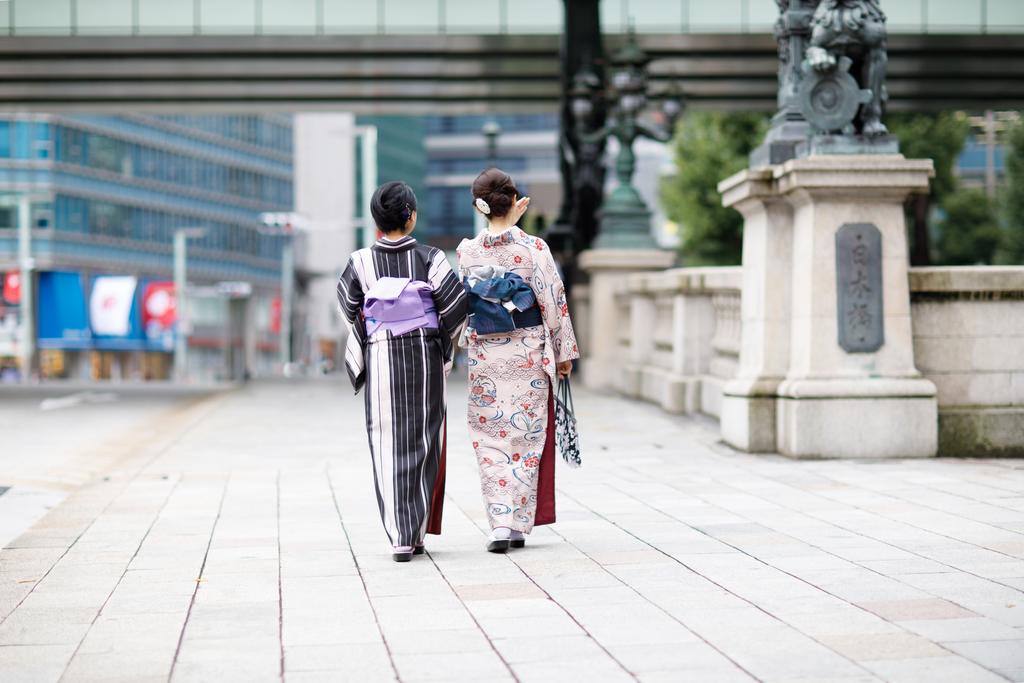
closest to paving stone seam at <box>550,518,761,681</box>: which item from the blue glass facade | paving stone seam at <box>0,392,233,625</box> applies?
paving stone seam at <box>0,392,233,625</box>

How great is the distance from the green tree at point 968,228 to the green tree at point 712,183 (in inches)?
240

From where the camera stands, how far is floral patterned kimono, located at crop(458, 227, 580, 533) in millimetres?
7211

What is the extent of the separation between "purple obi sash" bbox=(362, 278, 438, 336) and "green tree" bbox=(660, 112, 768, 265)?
38582 millimetres

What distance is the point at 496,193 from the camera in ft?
23.7

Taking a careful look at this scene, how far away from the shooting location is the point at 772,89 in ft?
107

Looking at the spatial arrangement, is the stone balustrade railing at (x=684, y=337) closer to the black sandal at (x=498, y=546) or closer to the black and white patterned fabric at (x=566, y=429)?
the black and white patterned fabric at (x=566, y=429)

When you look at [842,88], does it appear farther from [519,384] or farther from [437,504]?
[437,504]

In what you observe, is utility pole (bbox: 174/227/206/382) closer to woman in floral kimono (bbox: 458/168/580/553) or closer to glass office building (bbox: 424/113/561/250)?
glass office building (bbox: 424/113/561/250)

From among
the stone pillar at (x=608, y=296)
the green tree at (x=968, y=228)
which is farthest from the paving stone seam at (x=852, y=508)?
the green tree at (x=968, y=228)

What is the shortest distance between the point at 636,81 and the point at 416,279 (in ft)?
48.9

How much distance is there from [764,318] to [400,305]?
204 inches

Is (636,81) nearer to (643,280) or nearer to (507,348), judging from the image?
(643,280)

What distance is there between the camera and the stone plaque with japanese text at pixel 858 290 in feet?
36.5

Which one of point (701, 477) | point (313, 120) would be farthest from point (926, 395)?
point (313, 120)
